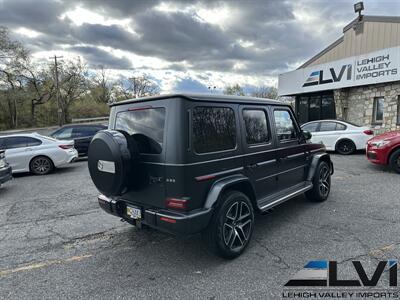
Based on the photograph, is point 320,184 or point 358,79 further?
point 358,79

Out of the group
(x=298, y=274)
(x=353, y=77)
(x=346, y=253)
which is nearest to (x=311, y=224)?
(x=346, y=253)

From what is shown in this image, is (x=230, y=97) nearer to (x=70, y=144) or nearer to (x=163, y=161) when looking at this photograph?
(x=163, y=161)

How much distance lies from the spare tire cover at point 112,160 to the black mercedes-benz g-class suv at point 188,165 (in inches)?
0.4

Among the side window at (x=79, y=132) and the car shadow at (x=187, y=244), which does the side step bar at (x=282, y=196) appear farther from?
the side window at (x=79, y=132)

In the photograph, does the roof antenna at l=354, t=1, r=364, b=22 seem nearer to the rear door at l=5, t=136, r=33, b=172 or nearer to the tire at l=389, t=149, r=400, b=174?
the tire at l=389, t=149, r=400, b=174

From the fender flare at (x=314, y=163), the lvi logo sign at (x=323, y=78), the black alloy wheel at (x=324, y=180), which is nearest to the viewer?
the fender flare at (x=314, y=163)

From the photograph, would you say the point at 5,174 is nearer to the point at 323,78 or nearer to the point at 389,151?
the point at 389,151

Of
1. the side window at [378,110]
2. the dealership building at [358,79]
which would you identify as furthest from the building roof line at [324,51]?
the side window at [378,110]

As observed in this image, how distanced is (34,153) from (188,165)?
25.5ft

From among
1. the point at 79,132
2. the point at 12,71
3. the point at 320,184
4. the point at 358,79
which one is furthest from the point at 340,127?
the point at 12,71

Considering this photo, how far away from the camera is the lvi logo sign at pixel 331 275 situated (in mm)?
2639

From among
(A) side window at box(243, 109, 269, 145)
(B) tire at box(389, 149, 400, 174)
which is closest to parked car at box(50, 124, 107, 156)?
(A) side window at box(243, 109, 269, 145)

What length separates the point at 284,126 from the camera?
434 cm

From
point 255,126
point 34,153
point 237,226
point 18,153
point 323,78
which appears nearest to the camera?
point 237,226
